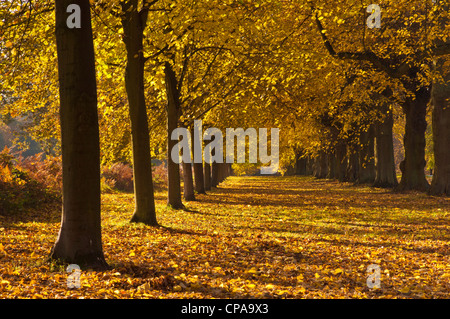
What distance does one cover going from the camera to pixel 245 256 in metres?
8.81

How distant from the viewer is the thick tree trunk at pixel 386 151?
2722 cm

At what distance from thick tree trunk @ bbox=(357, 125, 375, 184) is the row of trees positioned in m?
0.20

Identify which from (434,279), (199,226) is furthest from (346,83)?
(434,279)

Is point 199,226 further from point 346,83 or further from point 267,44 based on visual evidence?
point 346,83

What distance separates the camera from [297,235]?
1158 centimetres

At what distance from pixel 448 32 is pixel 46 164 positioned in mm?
16197

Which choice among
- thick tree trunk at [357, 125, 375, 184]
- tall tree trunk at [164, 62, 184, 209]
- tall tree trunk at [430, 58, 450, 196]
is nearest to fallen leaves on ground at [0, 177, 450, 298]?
tall tree trunk at [164, 62, 184, 209]

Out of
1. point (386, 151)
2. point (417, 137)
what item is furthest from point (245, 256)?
point (386, 151)

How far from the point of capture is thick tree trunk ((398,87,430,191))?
22578 mm

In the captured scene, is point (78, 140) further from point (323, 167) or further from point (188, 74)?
point (323, 167)

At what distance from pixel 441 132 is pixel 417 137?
8.21 feet

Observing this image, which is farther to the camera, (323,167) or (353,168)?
(323,167)

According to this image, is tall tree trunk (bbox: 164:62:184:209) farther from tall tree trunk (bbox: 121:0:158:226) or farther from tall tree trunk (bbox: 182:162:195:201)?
tall tree trunk (bbox: 121:0:158:226)

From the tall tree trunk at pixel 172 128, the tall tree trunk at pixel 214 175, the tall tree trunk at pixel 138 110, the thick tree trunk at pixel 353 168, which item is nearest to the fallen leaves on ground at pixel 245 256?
the tall tree trunk at pixel 138 110
